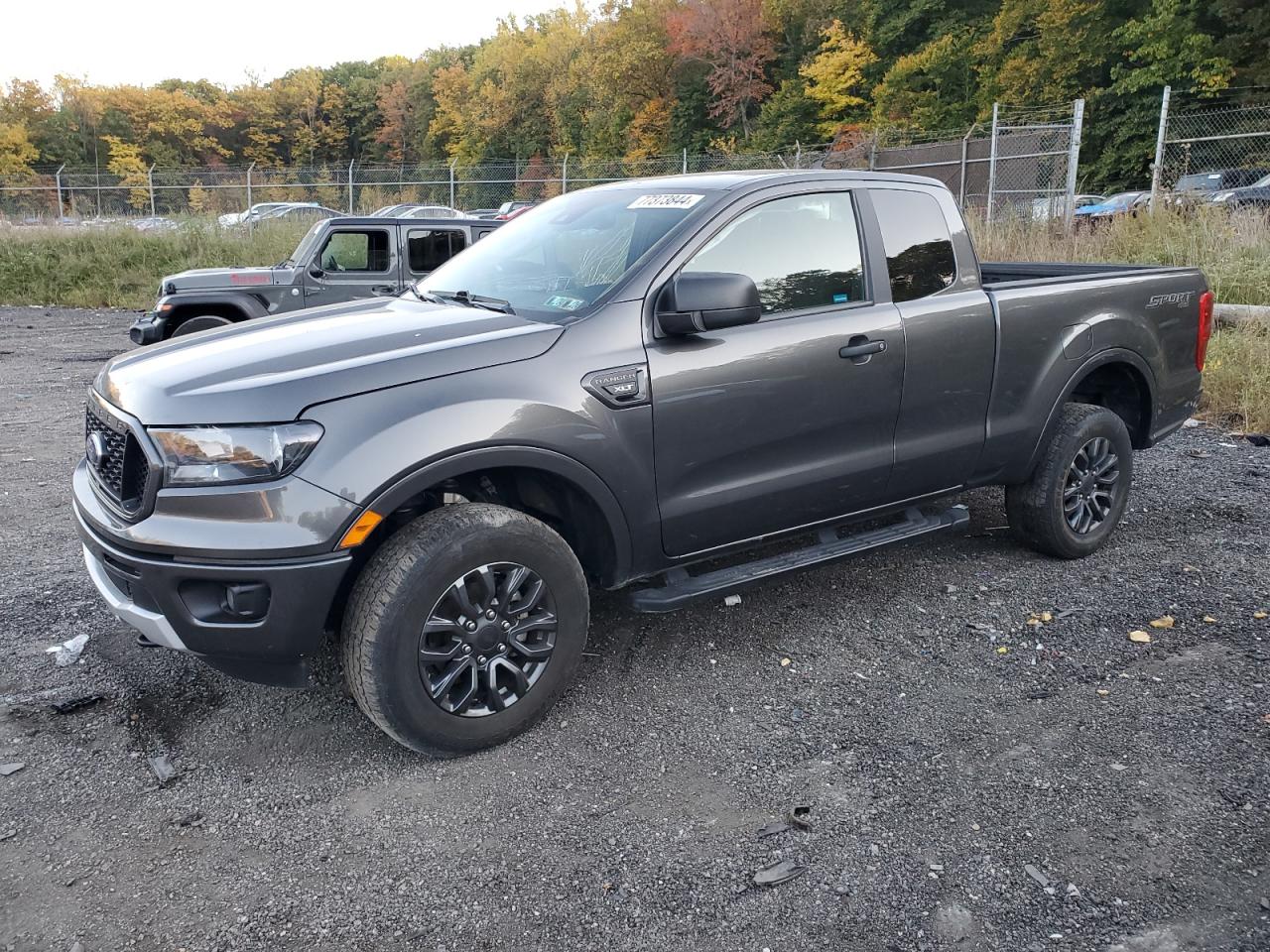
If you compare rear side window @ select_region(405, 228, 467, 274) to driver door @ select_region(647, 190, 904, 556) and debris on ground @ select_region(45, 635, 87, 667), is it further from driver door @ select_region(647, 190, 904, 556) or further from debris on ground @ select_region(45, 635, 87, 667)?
driver door @ select_region(647, 190, 904, 556)

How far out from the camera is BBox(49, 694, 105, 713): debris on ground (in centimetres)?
343

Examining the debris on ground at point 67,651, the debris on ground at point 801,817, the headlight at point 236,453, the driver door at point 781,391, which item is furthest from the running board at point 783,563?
the debris on ground at point 67,651

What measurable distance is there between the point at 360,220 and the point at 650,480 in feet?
23.0

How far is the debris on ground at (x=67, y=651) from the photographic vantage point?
380cm

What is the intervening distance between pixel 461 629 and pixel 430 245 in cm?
710

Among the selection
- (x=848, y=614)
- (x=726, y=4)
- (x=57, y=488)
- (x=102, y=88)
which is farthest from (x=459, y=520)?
(x=102, y=88)

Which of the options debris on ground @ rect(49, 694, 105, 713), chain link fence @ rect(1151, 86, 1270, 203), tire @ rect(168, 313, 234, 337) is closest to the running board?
debris on ground @ rect(49, 694, 105, 713)

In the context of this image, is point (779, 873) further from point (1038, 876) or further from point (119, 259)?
point (119, 259)

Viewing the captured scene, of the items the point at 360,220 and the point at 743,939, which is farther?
the point at 360,220

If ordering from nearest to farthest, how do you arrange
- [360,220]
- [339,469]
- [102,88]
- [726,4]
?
[339,469] → [360,220] → [726,4] → [102,88]

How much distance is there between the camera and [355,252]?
945cm

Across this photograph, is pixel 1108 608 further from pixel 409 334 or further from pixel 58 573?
pixel 58 573

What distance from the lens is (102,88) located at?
80.1 meters

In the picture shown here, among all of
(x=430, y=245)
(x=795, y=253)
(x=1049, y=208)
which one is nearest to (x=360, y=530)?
(x=795, y=253)
